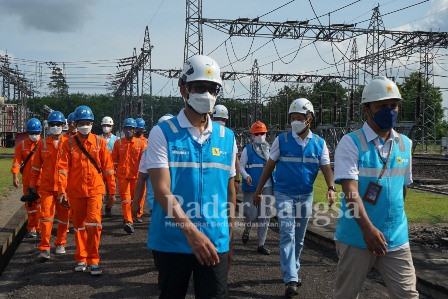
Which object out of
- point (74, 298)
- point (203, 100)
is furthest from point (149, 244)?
point (74, 298)

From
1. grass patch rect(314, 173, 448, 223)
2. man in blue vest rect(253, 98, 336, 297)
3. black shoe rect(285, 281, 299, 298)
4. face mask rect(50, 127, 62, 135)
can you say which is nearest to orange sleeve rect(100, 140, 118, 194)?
face mask rect(50, 127, 62, 135)

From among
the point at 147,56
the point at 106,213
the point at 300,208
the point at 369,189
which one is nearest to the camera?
the point at 369,189

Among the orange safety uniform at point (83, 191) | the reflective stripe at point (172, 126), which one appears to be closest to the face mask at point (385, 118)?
the reflective stripe at point (172, 126)

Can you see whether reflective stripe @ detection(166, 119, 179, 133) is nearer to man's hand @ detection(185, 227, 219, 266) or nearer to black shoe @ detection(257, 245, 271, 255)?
man's hand @ detection(185, 227, 219, 266)

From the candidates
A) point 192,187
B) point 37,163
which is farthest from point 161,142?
point 37,163

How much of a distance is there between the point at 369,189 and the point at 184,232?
163 cm

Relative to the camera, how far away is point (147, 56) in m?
38.4

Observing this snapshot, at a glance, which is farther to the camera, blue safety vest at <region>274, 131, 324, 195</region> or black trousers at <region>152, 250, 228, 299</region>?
blue safety vest at <region>274, 131, 324, 195</region>

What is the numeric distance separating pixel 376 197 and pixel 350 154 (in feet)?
1.21

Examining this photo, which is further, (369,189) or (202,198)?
(369,189)

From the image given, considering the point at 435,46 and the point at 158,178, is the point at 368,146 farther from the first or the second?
the point at 435,46

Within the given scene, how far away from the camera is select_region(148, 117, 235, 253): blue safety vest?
3463 mm

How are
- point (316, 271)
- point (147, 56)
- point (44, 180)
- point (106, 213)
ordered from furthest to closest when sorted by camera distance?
1. point (147, 56)
2. point (106, 213)
3. point (44, 180)
4. point (316, 271)

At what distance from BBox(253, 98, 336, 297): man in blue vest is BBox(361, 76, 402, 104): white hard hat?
2546 millimetres
